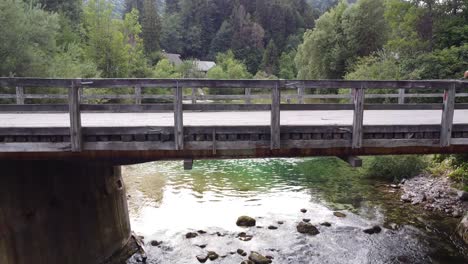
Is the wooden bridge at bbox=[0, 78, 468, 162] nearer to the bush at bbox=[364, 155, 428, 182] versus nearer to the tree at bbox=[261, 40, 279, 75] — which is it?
the bush at bbox=[364, 155, 428, 182]

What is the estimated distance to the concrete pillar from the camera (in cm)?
799

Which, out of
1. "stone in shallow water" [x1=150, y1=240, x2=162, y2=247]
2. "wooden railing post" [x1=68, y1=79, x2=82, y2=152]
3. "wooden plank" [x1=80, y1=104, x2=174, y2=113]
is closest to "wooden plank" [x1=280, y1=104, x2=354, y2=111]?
"wooden plank" [x1=80, y1=104, x2=174, y2=113]

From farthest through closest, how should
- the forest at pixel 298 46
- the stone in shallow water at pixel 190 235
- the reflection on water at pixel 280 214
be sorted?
the forest at pixel 298 46 < the stone in shallow water at pixel 190 235 < the reflection on water at pixel 280 214

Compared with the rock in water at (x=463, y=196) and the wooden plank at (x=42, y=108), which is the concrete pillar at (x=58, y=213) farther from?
the rock in water at (x=463, y=196)

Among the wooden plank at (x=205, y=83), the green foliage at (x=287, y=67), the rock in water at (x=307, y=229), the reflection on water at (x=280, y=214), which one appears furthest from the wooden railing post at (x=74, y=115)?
the green foliage at (x=287, y=67)

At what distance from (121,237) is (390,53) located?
30.1 meters

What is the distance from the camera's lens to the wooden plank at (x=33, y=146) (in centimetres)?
712

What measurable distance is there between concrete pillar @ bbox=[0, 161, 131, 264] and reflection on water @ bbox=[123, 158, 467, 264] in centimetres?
244

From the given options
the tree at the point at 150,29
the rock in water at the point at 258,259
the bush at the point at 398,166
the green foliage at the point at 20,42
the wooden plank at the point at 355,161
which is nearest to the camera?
the wooden plank at the point at 355,161

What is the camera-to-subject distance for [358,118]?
7.65 metres

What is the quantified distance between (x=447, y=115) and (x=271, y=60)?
87722mm

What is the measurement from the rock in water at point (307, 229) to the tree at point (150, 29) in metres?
69.7

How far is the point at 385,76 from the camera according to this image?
3041 cm

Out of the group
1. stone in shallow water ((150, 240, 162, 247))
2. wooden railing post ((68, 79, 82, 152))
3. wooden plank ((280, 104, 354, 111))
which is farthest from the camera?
stone in shallow water ((150, 240, 162, 247))
